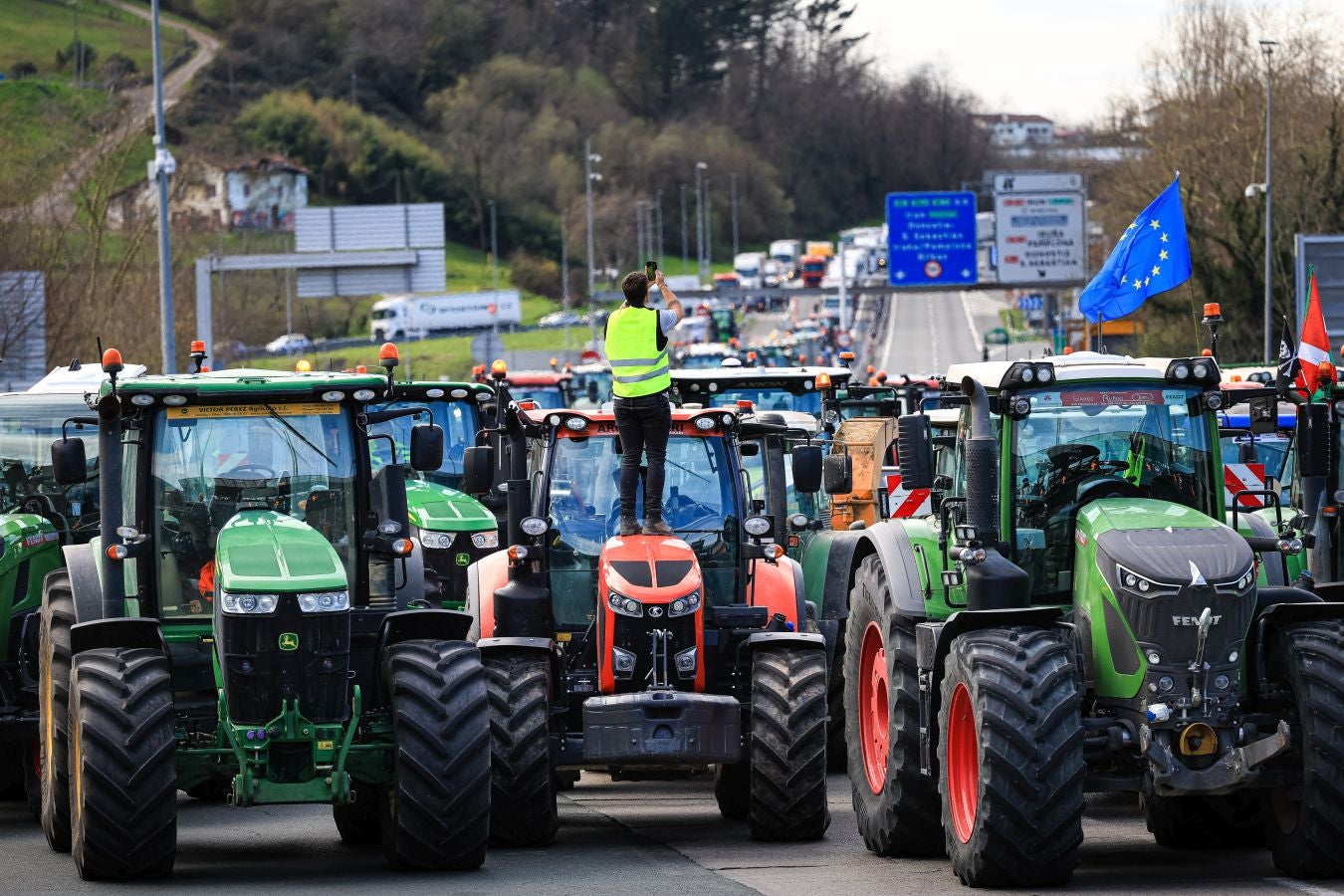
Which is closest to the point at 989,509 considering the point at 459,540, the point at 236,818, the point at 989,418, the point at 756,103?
the point at 989,418

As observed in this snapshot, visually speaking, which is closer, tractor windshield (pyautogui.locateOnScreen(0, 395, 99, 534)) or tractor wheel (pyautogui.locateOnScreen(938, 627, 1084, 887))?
tractor wheel (pyautogui.locateOnScreen(938, 627, 1084, 887))

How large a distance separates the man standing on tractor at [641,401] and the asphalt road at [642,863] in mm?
1879

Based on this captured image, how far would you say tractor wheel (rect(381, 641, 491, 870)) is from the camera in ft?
35.7

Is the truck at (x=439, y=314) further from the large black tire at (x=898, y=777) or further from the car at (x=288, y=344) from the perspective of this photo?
the large black tire at (x=898, y=777)

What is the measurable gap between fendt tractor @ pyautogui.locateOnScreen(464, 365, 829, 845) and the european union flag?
142 inches

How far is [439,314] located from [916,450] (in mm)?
90801

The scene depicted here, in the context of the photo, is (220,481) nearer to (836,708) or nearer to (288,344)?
(836,708)

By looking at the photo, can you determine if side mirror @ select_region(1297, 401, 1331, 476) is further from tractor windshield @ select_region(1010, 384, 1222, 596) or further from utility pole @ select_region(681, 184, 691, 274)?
utility pole @ select_region(681, 184, 691, 274)

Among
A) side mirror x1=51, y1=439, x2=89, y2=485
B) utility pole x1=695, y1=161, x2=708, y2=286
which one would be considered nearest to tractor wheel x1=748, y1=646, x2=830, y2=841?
side mirror x1=51, y1=439, x2=89, y2=485

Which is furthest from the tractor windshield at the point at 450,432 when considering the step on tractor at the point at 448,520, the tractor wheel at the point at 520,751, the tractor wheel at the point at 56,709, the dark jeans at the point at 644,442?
the tractor wheel at the point at 520,751

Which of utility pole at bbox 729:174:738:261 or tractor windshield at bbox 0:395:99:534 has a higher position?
utility pole at bbox 729:174:738:261

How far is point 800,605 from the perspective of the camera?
43.9 ft

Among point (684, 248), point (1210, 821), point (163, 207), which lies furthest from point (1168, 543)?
point (684, 248)

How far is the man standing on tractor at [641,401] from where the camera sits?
1287cm
